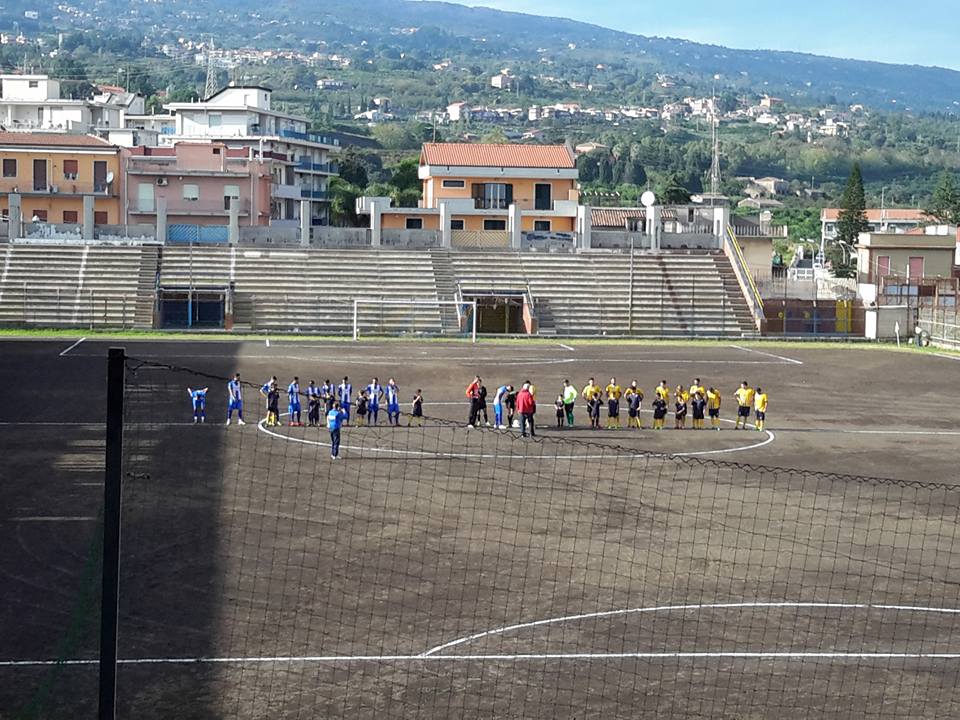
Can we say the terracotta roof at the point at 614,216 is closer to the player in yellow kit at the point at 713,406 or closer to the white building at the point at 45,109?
the white building at the point at 45,109

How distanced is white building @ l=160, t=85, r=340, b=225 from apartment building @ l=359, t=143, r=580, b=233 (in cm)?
2594

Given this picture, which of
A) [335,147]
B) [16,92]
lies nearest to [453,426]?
[335,147]

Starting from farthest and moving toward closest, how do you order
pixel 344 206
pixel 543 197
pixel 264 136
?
pixel 264 136
pixel 344 206
pixel 543 197

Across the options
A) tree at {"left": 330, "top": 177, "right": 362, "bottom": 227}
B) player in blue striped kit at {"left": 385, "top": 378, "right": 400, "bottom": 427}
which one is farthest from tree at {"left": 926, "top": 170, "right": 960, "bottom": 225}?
player in blue striped kit at {"left": 385, "top": 378, "right": 400, "bottom": 427}

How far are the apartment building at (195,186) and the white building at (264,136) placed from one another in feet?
70.1

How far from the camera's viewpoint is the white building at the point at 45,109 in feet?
424

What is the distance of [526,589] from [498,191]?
7146cm

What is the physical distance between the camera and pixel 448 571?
23.2m

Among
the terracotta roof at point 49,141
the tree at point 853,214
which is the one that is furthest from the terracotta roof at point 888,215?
the terracotta roof at point 49,141

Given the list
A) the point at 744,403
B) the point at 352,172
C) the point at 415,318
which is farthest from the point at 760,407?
the point at 352,172

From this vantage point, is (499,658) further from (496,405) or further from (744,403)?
(744,403)

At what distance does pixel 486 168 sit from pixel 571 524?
220 feet

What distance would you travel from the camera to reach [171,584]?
21891 mm

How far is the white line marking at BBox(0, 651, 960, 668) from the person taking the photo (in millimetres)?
18406
